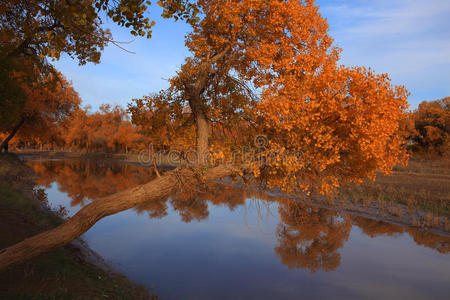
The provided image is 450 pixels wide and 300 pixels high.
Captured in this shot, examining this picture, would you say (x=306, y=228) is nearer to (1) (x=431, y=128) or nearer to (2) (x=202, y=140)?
(2) (x=202, y=140)

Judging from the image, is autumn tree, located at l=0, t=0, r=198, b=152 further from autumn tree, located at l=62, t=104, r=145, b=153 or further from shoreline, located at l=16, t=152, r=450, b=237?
autumn tree, located at l=62, t=104, r=145, b=153

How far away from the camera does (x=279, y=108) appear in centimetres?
494

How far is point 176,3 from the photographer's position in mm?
4859

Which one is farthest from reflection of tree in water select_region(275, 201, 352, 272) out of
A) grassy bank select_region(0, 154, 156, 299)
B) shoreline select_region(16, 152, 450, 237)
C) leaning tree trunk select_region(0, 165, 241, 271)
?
grassy bank select_region(0, 154, 156, 299)

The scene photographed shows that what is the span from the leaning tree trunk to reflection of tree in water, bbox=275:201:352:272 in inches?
188

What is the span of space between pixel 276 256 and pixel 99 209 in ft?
29.9

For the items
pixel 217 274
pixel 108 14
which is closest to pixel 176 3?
pixel 108 14


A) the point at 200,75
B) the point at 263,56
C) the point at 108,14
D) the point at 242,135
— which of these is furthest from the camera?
the point at 242,135

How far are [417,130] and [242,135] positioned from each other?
166 ft

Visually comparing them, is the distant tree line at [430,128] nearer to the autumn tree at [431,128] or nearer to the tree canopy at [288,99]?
the autumn tree at [431,128]

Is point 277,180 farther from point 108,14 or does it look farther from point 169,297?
point 169,297

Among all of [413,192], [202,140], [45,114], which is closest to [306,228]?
[413,192]

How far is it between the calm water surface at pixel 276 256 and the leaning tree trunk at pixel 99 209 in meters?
0.93

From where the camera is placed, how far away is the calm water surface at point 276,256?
9.20 metres
